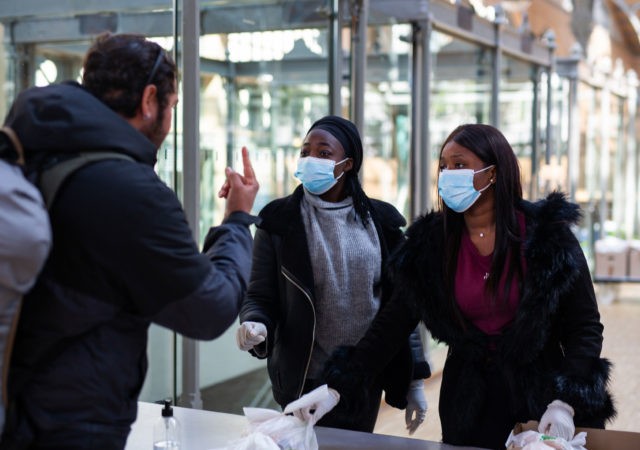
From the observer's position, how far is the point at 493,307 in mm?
2566

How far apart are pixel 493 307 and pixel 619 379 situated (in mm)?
5811

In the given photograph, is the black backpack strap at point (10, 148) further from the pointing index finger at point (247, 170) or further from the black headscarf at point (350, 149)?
the black headscarf at point (350, 149)

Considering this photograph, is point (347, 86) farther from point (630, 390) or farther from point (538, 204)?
point (538, 204)

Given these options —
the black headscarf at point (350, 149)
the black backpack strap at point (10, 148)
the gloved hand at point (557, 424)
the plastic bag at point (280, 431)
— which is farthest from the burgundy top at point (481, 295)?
the black backpack strap at point (10, 148)

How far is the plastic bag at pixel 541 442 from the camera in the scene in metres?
2.14

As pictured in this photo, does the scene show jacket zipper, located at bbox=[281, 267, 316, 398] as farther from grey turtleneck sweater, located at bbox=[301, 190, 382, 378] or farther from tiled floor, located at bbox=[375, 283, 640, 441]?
tiled floor, located at bbox=[375, 283, 640, 441]

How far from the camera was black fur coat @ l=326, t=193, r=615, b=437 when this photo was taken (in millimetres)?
2471

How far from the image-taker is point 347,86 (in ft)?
20.8

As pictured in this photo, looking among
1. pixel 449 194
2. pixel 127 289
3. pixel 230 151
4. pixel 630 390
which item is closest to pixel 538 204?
pixel 449 194

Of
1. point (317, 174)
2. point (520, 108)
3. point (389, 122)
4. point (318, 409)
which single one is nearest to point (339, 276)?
point (317, 174)

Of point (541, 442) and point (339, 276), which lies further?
point (339, 276)

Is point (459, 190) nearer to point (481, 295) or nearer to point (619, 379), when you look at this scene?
point (481, 295)

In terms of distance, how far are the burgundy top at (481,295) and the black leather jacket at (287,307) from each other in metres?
0.49

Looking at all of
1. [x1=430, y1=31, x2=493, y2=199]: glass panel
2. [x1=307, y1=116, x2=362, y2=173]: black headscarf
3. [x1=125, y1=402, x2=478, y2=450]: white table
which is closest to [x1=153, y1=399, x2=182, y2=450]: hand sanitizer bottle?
[x1=125, y1=402, x2=478, y2=450]: white table
